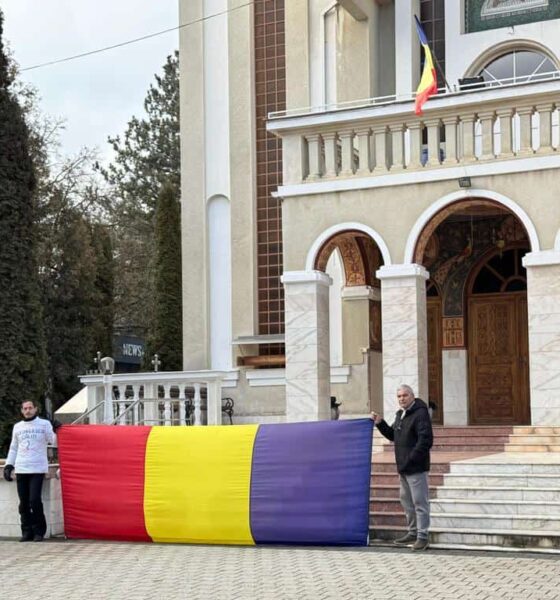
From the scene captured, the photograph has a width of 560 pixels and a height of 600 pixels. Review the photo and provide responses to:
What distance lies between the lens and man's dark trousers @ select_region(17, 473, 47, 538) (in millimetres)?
14883

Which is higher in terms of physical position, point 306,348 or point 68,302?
point 68,302

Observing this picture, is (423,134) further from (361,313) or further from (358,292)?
(361,313)

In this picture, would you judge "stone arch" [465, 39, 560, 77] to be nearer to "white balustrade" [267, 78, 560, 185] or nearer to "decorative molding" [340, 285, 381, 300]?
"white balustrade" [267, 78, 560, 185]

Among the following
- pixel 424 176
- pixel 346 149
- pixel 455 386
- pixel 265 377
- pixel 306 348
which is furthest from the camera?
pixel 265 377

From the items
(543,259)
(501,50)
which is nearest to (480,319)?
(543,259)

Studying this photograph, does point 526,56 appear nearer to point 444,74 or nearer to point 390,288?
point 444,74

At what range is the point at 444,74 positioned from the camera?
69.2 ft

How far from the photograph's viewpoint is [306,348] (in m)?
17.4

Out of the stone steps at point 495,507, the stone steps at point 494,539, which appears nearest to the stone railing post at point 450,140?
the stone steps at point 495,507

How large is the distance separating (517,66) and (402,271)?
5916 mm

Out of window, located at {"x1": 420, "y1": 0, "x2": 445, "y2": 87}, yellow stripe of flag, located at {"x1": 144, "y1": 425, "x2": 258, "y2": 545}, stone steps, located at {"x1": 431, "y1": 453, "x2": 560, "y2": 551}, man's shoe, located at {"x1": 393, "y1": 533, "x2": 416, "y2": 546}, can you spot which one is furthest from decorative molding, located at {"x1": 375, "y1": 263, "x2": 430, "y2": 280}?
window, located at {"x1": 420, "y1": 0, "x2": 445, "y2": 87}

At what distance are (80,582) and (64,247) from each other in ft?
87.8

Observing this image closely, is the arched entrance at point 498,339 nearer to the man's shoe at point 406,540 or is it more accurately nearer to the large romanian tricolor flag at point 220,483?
the large romanian tricolor flag at point 220,483

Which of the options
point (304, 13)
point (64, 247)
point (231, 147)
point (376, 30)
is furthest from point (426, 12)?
point (64, 247)
